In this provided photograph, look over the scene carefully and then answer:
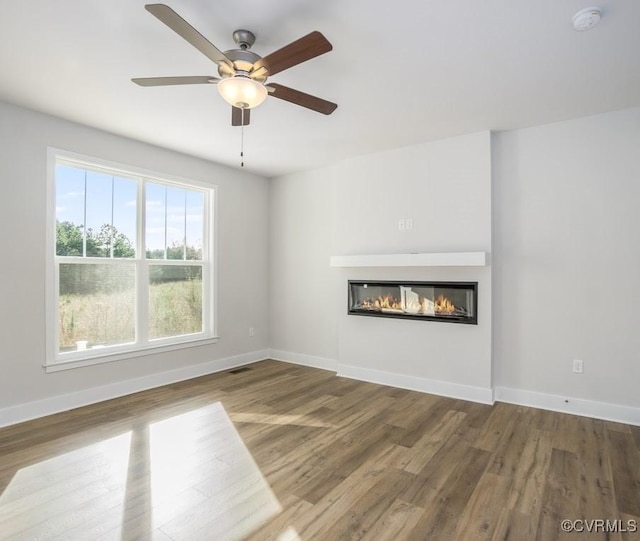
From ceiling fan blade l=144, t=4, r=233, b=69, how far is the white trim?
3444 millimetres

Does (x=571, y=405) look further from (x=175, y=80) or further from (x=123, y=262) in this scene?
(x=123, y=262)

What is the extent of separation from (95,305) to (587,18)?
4441 millimetres

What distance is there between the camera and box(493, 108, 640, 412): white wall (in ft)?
10.6

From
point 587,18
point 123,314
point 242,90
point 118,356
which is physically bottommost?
point 118,356

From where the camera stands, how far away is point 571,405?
3414mm

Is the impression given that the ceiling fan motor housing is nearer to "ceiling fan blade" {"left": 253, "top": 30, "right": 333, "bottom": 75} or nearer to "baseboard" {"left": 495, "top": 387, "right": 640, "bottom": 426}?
"ceiling fan blade" {"left": 253, "top": 30, "right": 333, "bottom": 75}

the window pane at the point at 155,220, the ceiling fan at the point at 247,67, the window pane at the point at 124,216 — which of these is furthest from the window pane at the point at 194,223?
the ceiling fan at the point at 247,67

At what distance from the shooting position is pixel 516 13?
2035 millimetres

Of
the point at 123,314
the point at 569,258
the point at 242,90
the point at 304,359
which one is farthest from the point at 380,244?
the point at 123,314

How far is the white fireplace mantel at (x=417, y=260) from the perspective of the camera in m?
3.58

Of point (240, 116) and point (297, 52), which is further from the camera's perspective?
point (240, 116)

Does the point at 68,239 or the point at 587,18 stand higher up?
the point at 587,18

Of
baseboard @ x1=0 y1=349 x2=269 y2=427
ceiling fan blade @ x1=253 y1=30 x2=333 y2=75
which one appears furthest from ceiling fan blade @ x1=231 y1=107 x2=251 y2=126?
baseboard @ x1=0 y1=349 x2=269 y2=427

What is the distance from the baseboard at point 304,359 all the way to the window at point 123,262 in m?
1.11
